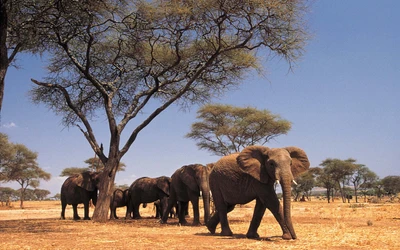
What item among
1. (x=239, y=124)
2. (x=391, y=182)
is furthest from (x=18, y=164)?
(x=391, y=182)

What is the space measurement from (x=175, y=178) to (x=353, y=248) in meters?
9.62

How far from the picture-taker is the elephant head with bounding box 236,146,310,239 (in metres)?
9.60

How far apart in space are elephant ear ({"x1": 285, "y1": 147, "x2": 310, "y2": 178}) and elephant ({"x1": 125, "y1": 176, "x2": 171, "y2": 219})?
986cm

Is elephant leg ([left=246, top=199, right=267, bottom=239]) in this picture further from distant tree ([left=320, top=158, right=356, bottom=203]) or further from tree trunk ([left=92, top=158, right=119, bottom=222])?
distant tree ([left=320, top=158, right=356, bottom=203])

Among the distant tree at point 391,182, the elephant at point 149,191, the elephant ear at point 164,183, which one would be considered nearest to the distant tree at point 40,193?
the distant tree at point 391,182

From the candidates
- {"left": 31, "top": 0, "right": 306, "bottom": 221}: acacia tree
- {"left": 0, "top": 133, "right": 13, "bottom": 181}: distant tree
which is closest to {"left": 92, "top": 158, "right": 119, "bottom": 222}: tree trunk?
{"left": 31, "top": 0, "right": 306, "bottom": 221}: acacia tree

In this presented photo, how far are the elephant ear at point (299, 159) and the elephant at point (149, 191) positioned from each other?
9.86m

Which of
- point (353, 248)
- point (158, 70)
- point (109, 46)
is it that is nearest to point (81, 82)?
point (109, 46)

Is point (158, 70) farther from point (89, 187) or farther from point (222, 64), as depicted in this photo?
point (89, 187)

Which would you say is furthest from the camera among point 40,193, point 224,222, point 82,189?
point 40,193

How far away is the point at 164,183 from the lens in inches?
788

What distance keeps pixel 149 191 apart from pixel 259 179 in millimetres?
11768

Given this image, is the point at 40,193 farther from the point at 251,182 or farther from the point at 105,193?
the point at 251,182

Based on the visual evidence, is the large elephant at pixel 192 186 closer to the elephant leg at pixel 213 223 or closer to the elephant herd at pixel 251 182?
the elephant herd at pixel 251 182
